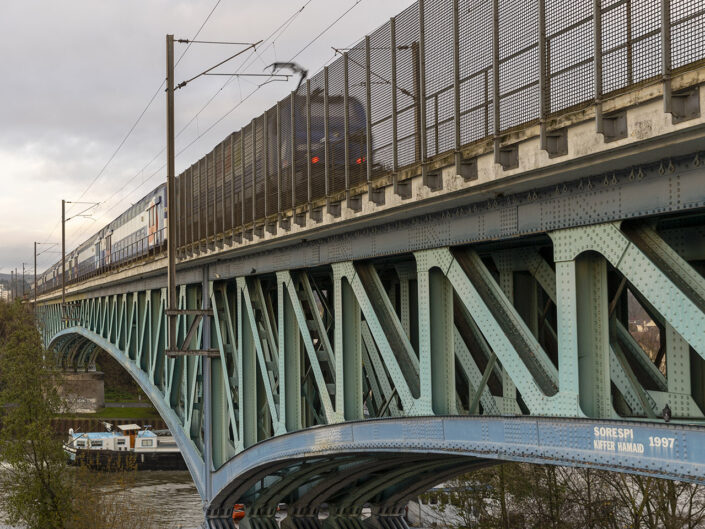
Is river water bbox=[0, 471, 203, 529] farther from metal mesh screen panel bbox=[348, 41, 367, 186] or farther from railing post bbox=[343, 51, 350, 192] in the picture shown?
metal mesh screen panel bbox=[348, 41, 367, 186]

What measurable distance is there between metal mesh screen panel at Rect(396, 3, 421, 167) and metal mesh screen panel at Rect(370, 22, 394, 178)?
27cm

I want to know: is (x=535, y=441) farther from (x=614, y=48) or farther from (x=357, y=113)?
(x=357, y=113)

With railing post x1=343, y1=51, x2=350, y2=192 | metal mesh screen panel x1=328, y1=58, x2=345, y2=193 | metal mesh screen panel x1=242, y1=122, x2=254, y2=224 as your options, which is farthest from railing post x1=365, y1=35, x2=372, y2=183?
metal mesh screen panel x1=242, y1=122, x2=254, y2=224

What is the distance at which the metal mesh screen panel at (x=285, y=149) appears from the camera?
61.5 ft

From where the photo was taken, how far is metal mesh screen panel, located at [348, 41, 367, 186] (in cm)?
1518

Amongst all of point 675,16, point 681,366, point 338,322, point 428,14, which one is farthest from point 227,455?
point 675,16

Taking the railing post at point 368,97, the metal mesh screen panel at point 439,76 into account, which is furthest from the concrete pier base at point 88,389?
the metal mesh screen panel at point 439,76

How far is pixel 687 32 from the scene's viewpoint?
8.48 metres

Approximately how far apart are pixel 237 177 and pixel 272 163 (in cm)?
294

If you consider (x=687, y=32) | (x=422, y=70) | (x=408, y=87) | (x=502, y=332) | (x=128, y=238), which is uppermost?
(x=128, y=238)

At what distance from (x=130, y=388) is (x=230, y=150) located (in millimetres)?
96120

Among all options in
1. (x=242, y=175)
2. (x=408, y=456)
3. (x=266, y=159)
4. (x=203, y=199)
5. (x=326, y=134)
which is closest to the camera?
(x=326, y=134)

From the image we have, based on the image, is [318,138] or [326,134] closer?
[326,134]

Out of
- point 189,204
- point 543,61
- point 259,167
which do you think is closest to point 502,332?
point 543,61
